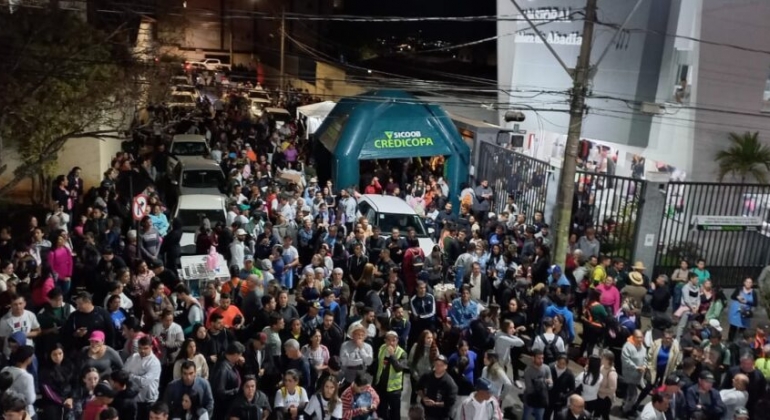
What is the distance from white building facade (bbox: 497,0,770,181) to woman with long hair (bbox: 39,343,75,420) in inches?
402

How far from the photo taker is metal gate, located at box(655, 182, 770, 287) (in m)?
16.4

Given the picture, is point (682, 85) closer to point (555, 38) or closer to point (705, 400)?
point (555, 38)

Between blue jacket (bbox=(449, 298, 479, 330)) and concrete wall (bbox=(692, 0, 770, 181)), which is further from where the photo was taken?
concrete wall (bbox=(692, 0, 770, 181))

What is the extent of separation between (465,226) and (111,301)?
920 centimetres

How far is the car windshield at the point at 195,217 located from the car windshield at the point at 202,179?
10.1 feet

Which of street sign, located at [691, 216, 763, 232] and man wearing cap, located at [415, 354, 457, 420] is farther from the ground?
street sign, located at [691, 216, 763, 232]

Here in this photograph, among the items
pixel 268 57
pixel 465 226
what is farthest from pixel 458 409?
pixel 268 57

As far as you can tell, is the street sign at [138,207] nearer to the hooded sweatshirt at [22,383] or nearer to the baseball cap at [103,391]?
the hooded sweatshirt at [22,383]

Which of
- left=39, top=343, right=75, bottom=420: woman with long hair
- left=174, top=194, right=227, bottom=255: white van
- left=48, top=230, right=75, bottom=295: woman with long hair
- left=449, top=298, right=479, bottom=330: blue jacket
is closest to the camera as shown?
left=39, top=343, right=75, bottom=420: woman with long hair

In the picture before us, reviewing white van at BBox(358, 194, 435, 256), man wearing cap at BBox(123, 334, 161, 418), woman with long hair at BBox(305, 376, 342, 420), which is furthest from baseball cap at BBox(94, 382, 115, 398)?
white van at BBox(358, 194, 435, 256)

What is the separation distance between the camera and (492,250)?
1352 centimetres

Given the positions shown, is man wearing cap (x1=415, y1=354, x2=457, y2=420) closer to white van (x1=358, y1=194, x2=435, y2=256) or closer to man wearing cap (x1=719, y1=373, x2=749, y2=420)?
man wearing cap (x1=719, y1=373, x2=749, y2=420)

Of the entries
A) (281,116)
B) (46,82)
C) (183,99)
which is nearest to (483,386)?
(46,82)

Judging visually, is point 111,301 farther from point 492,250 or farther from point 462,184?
point 462,184
